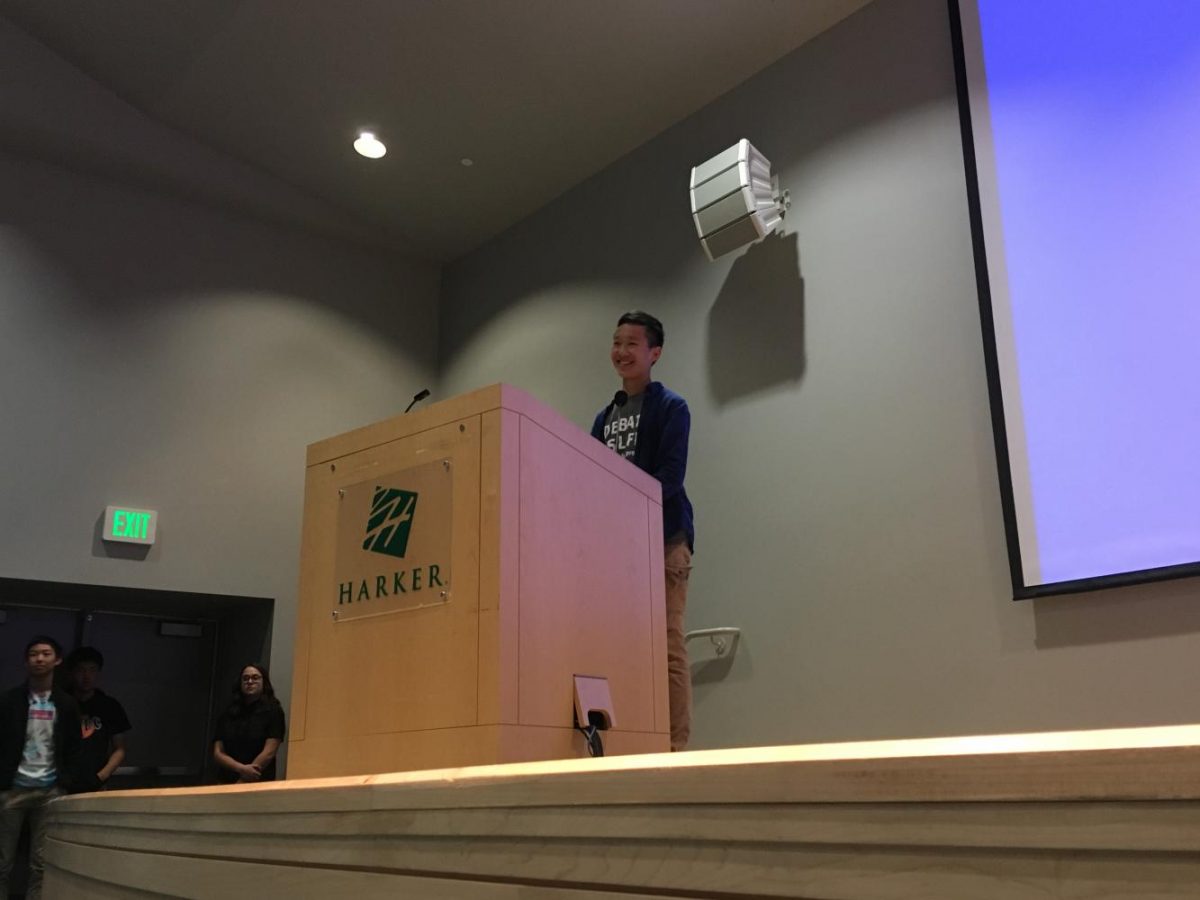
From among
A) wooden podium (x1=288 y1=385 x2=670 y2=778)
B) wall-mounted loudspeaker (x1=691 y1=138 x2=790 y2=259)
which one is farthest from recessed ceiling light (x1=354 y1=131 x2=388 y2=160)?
wooden podium (x1=288 y1=385 x2=670 y2=778)

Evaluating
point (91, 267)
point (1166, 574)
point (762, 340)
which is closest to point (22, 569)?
point (91, 267)

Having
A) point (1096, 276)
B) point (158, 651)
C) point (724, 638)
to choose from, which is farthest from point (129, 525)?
point (1096, 276)

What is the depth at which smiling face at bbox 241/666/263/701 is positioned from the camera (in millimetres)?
4348

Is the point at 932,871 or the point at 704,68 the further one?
the point at 704,68

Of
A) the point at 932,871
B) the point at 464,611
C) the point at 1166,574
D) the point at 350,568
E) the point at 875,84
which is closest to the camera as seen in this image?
the point at 932,871

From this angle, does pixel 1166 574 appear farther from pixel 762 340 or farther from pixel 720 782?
pixel 720 782

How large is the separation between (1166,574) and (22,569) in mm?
4028

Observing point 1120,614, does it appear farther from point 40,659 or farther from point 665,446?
point 40,659

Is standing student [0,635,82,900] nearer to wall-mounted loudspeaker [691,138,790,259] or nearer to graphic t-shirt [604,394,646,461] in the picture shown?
graphic t-shirt [604,394,646,461]

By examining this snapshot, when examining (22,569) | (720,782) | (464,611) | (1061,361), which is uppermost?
(1061,361)

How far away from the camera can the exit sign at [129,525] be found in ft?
13.7

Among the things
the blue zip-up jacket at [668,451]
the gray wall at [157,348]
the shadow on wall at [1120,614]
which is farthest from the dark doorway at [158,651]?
the shadow on wall at [1120,614]

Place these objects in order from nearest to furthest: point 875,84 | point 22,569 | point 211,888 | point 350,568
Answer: point 211,888 → point 350,568 → point 875,84 → point 22,569

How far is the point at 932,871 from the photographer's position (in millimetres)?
440
